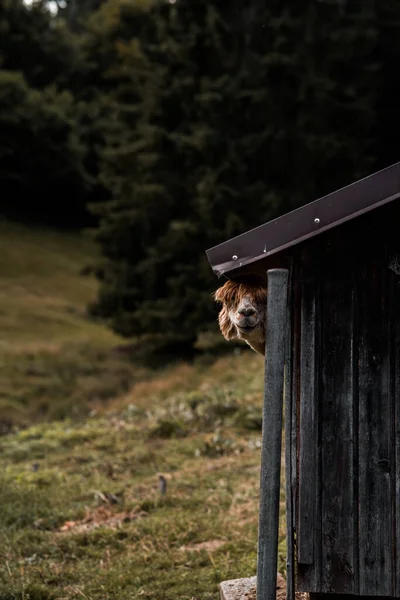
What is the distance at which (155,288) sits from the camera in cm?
2111

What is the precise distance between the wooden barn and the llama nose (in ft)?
0.64

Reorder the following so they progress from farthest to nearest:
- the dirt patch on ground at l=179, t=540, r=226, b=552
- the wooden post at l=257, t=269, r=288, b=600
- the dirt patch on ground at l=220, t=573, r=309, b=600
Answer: the dirt patch on ground at l=179, t=540, r=226, b=552 → the dirt patch on ground at l=220, t=573, r=309, b=600 → the wooden post at l=257, t=269, r=288, b=600

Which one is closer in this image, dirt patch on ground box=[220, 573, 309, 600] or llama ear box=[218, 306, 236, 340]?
llama ear box=[218, 306, 236, 340]

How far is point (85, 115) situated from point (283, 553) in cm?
3620

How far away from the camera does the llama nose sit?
4.34 meters

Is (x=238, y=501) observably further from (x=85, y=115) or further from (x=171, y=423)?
(x=85, y=115)

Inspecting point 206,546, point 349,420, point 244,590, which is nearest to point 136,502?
point 206,546

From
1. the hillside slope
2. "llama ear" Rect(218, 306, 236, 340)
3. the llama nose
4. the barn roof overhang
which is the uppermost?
the hillside slope

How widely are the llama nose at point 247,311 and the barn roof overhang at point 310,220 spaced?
0.26 m

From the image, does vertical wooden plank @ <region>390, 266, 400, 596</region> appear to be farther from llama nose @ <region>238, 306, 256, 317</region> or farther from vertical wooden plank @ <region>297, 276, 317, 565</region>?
llama nose @ <region>238, 306, 256, 317</region>

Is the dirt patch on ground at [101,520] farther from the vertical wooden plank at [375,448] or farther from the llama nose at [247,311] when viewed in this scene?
the llama nose at [247,311]

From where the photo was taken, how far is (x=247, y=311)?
171 inches

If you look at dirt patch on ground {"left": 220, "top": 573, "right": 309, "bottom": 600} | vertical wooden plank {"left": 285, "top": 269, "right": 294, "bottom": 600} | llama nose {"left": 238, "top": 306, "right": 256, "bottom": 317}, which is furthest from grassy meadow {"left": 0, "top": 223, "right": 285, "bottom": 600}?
llama nose {"left": 238, "top": 306, "right": 256, "bottom": 317}

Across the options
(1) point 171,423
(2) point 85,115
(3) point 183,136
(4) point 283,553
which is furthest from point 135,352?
(2) point 85,115
